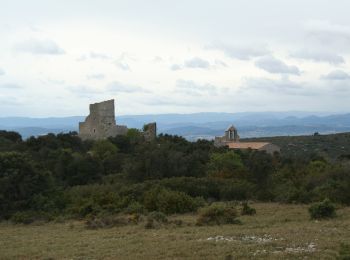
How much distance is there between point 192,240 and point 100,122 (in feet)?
136

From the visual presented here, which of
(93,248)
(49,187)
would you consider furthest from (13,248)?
(49,187)

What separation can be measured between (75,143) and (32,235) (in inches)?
1283

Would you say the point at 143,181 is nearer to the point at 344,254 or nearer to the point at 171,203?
the point at 171,203

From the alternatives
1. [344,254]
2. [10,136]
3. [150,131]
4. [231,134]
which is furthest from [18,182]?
[231,134]

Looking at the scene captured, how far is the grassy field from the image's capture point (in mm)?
12195

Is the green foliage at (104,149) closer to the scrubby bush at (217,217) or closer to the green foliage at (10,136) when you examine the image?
the green foliage at (10,136)

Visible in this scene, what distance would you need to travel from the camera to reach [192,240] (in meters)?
14.3

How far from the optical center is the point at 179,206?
23.8 m

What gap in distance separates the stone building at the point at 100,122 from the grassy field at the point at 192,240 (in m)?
34.6

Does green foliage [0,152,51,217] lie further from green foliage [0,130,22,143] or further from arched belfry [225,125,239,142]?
arched belfry [225,125,239,142]

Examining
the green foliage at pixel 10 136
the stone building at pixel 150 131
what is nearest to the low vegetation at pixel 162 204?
the green foliage at pixel 10 136

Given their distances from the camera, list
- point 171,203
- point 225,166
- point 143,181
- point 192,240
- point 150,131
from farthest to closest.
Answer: point 150,131
point 225,166
point 143,181
point 171,203
point 192,240

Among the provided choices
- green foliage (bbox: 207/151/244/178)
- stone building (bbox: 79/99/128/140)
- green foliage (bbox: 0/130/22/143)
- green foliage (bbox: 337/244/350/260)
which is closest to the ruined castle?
stone building (bbox: 79/99/128/140)

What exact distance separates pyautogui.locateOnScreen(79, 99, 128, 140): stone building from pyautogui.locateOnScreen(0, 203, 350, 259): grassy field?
34631mm
